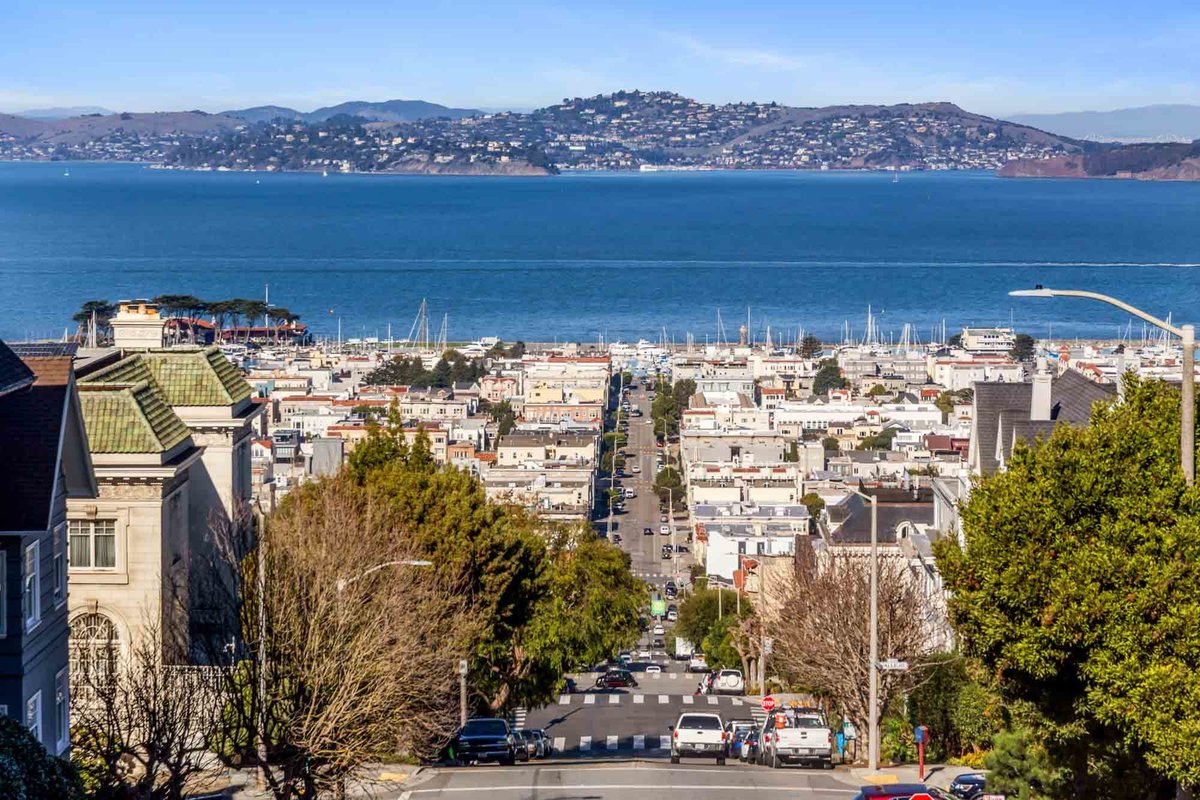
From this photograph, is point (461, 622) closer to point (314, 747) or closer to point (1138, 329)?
point (314, 747)

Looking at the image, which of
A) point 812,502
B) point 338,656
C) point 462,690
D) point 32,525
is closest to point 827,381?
point 812,502

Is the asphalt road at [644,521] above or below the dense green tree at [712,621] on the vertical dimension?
below

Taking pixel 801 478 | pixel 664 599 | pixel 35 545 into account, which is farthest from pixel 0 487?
pixel 801 478

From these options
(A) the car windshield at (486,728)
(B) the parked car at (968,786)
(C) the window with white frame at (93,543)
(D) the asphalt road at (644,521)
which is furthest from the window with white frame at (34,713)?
(D) the asphalt road at (644,521)

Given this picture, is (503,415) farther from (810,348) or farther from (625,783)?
(625,783)

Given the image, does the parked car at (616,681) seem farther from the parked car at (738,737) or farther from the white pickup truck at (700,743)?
the white pickup truck at (700,743)
